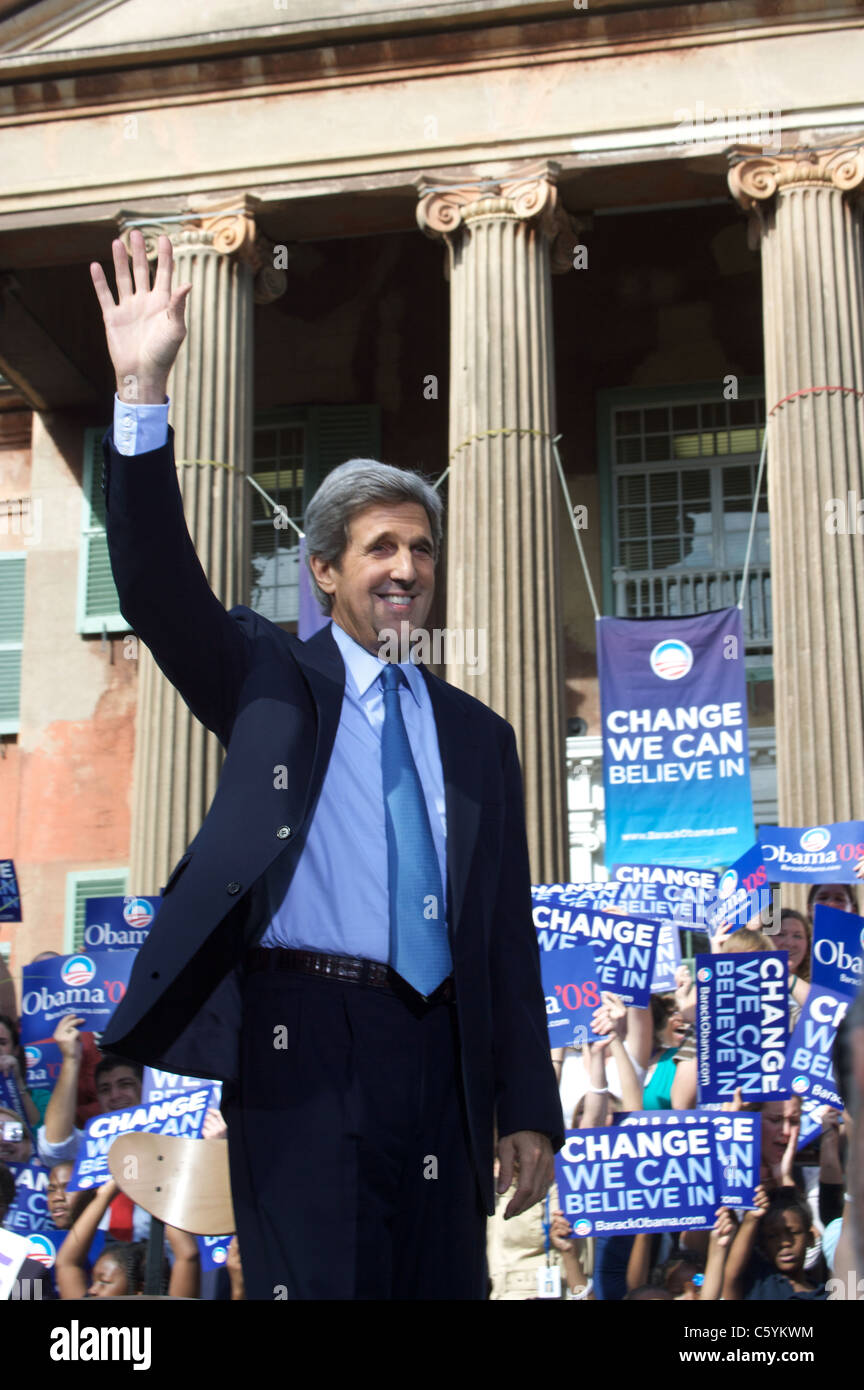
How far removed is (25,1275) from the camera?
23.7 ft

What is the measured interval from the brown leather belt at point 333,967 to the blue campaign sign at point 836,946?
20.8 ft

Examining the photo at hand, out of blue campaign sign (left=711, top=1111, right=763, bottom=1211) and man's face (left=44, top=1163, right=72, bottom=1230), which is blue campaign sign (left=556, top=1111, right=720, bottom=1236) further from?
man's face (left=44, top=1163, right=72, bottom=1230)

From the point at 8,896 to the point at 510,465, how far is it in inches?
203

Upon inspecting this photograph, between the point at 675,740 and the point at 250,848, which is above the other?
the point at 675,740

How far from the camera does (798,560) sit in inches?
552

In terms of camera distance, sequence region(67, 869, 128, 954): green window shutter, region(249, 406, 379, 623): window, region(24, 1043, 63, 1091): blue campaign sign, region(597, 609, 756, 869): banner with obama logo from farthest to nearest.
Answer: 1. region(249, 406, 379, 623): window
2. region(67, 869, 128, 954): green window shutter
3. region(597, 609, 756, 869): banner with obama logo
4. region(24, 1043, 63, 1091): blue campaign sign

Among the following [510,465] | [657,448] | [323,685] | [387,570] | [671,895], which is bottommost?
[323,685]

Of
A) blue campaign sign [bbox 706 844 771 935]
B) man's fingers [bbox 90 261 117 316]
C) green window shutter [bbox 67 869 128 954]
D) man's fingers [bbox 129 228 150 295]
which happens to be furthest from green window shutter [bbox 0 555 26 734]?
man's fingers [bbox 129 228 150 295]

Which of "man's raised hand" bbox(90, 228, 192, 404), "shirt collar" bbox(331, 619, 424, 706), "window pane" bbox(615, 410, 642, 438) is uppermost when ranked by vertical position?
"window pane" bbox(615, 410, 642, 438)

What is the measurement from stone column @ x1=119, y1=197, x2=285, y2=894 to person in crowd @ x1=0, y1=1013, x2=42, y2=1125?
385 cm

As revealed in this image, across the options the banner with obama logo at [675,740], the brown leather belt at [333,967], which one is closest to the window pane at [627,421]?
the banner with obama logo at [675,740]

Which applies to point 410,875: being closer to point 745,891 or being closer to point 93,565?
point 745,891

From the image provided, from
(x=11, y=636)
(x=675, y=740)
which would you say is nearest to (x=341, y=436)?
(x=11, y=636)

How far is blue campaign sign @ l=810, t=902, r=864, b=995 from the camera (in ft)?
30.6
